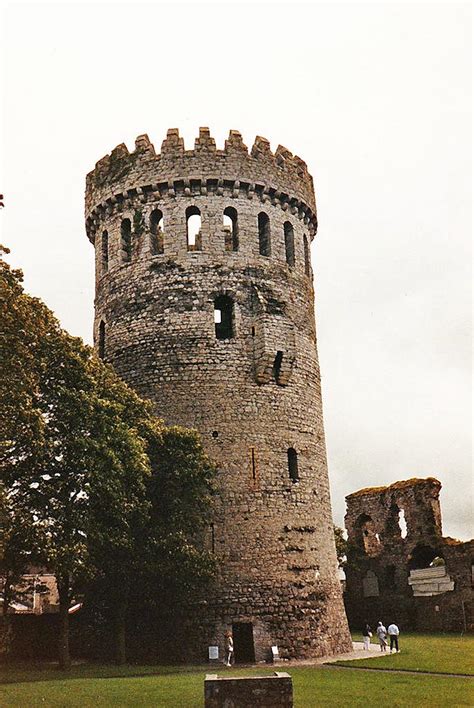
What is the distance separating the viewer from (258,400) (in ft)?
101

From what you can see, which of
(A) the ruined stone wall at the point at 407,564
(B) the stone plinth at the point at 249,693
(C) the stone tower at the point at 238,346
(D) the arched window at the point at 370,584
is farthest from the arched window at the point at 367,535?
(B) the stone plinth at the point at 249,693

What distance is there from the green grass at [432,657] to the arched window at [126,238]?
1890 cm

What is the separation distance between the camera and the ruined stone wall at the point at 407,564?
43.3 meters

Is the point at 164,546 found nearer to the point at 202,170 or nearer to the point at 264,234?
the point at 264,234

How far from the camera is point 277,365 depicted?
31.7m

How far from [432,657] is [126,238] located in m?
21.4

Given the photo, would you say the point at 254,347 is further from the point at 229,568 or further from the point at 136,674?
the point at 136,674

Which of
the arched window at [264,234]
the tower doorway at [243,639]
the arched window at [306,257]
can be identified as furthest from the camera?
the arched window at [306,257]

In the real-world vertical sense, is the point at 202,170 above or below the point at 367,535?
above

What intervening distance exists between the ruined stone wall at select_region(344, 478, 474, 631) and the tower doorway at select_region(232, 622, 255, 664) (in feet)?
62.4

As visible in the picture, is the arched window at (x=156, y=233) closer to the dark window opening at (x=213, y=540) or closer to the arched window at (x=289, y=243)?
the arched window at (x=289, y=243)

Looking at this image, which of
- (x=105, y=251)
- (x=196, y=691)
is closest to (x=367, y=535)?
(x=105, y=251)

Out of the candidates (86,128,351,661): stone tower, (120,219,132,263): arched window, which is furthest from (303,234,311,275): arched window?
(120,219,132,263): arched window

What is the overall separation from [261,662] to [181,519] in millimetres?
5937
